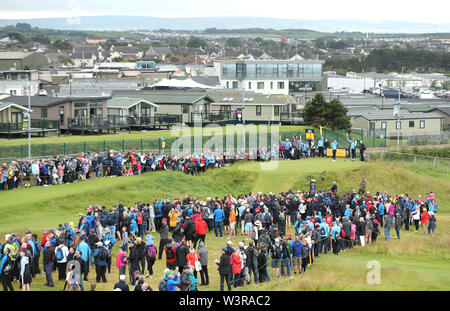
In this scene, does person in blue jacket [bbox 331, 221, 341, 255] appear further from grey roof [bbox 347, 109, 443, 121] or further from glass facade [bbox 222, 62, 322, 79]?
glass facade [bbox 222, 62, 322, 79]

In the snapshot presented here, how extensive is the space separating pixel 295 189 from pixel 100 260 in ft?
66.5

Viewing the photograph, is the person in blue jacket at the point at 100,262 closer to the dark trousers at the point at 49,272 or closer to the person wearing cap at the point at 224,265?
the dark trousers at the point at 49,272

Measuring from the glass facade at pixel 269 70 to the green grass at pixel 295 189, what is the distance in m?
61.6

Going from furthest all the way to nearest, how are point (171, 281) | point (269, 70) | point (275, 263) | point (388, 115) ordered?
1. point (269, 70)
2. point (388, 115)
3. point (275, 263)
4. point (171, 281)

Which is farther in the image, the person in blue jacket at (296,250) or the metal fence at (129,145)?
the metal fence at (129,145)

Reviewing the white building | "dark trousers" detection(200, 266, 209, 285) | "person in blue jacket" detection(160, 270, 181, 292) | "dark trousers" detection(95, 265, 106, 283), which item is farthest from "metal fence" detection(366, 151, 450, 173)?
the white building

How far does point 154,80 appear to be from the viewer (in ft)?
373

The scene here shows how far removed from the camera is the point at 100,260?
20922 millimetres

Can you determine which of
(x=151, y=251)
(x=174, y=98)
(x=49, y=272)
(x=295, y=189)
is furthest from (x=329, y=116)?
(x=49, y=272)

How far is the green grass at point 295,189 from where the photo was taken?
2111 cm

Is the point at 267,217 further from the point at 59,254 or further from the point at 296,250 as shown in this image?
the point at 59,254

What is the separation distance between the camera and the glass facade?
105812 mm

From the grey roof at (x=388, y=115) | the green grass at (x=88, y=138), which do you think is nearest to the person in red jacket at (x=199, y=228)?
the green grass at (x=88, y=138)

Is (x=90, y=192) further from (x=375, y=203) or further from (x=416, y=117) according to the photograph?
(x=416, y=117)
